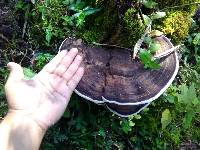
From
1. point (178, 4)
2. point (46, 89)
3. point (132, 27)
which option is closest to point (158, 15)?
point (132, 27)

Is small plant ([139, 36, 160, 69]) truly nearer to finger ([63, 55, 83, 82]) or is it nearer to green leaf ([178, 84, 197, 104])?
green leaf ([178, 84, 197, 104])

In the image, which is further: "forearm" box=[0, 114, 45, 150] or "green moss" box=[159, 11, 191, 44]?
"green moss" box=[159, 11, 191, 44]

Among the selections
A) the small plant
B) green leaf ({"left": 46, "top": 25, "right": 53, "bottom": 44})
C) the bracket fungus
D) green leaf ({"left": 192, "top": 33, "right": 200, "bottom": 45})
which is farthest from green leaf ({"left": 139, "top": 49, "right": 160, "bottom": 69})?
green leaf ({"left": 192, "top": 33, "right": 200, "bottom": 45})

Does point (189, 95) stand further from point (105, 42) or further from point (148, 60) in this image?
point (105, 42)

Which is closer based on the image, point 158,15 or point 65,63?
point 65,63

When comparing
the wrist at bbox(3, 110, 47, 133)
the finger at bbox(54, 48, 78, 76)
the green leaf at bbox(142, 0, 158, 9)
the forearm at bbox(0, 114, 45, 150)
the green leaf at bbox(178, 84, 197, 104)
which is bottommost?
the forearm at bbox(0, 114, 45, 150)

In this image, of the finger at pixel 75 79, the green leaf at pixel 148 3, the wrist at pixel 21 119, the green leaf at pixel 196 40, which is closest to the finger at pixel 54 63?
the finger at pixel 75 79

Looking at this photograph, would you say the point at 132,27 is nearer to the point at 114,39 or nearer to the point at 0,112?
the point at 114,39

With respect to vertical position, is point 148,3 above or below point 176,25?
above
